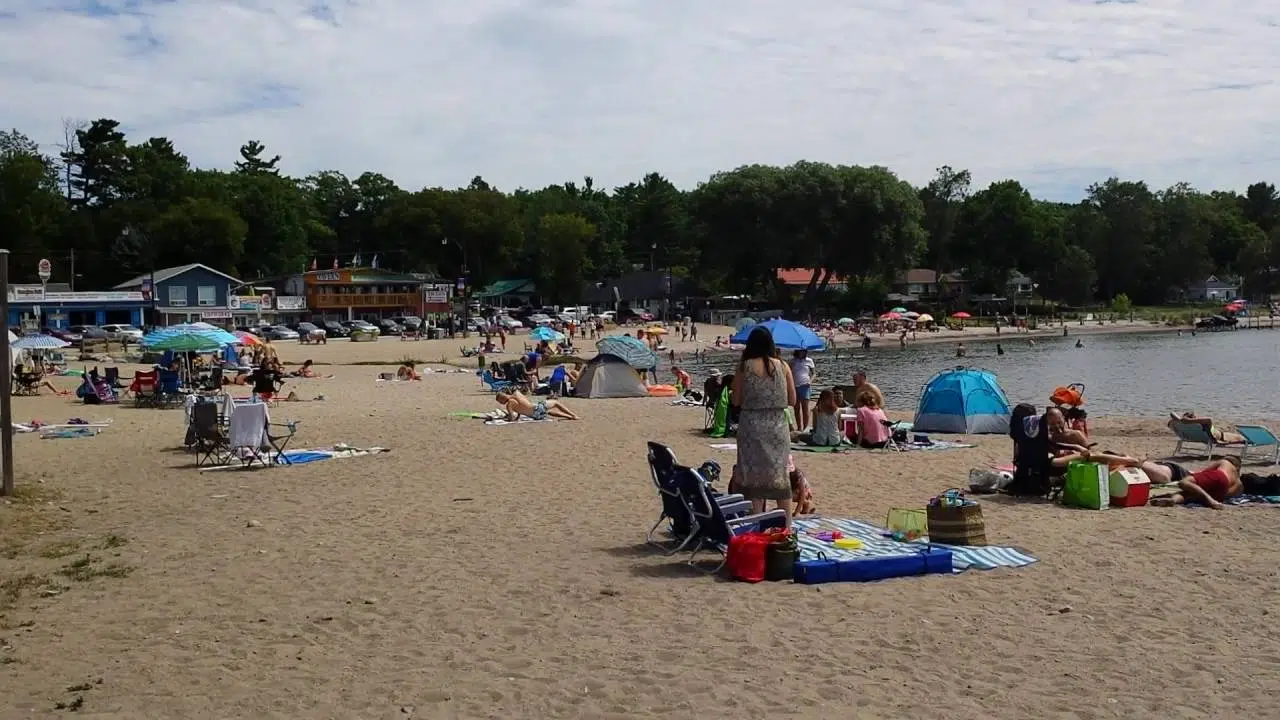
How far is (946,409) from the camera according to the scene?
59.4 feet

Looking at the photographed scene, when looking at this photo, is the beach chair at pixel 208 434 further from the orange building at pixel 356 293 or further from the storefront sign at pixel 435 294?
the storefront sign at pixel 435 294

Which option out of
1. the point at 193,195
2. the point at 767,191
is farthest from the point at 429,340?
the point at 193,195

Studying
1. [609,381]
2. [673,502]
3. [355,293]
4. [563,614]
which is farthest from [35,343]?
[355,293]

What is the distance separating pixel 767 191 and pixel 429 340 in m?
28.5

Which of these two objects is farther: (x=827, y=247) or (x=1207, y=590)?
(x=827, y=247)

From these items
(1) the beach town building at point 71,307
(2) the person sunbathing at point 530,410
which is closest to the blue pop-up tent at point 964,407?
(2) the person sunbathing at point 530,410

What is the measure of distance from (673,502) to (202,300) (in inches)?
2764

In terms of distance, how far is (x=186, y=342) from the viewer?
24.3 m

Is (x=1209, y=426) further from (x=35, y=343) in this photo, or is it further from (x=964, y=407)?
(x=35, y=343)

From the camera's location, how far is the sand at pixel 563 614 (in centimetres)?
→ 552

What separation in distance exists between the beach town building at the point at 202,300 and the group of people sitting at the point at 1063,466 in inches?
2489

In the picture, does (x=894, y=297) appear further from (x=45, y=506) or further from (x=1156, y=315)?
(x=45, y=506)

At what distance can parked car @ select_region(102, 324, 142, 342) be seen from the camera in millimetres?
57031

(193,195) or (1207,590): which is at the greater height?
(193,195)
